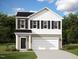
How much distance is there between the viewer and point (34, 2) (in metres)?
9.80

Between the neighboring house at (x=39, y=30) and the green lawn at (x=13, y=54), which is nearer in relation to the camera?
the green lawn at (x=13, y=54)

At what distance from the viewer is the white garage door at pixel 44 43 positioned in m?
11.0

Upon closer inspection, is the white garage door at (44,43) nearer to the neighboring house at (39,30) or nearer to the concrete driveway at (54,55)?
the neighboring house at (39,30)

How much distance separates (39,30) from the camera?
516 inches

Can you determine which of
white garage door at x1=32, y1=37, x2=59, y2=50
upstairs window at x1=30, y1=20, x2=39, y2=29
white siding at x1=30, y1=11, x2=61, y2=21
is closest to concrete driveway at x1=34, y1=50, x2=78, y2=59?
white garage door at x1=32, y1=37, x2=59, y2=50

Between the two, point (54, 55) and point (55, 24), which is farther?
point (55, 24)

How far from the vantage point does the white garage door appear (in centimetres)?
1101

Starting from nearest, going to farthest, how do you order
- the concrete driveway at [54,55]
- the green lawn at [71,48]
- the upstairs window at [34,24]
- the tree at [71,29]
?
1. the concrete driveway at [54,55]
2. the green lawn at [71,48]
3. the tree at [71,29]
4. the upstairs window at [34,24]

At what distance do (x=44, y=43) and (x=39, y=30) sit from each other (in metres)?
1.97

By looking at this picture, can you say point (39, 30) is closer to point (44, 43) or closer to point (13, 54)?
point (44, 43)

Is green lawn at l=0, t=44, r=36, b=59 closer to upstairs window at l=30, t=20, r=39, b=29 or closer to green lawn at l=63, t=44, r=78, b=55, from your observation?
green lawn at l=63, t=44, r=78, b=55

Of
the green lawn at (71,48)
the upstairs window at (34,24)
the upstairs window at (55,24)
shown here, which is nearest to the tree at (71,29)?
the green lawn at (71,48)

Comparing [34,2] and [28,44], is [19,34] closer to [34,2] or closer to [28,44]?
[28,44]

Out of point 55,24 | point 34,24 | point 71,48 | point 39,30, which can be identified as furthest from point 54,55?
point 34,24
